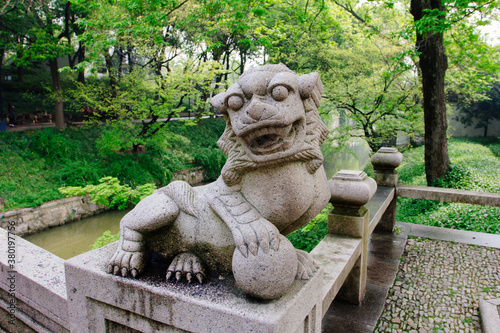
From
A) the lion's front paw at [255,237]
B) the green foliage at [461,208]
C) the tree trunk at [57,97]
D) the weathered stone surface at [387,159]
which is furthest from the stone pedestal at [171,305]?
the tree trunk at [57,97]

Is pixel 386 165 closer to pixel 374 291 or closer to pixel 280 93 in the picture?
pixel 374 291

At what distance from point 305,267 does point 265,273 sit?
0.48 meters

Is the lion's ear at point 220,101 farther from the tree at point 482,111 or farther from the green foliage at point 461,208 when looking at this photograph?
the tree at point 482,111

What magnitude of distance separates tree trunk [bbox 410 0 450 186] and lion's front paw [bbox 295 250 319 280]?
8019mm

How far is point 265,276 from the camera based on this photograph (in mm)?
1921

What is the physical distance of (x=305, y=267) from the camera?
230cm

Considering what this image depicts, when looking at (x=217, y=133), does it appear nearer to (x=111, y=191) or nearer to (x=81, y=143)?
(x=81, y=143)

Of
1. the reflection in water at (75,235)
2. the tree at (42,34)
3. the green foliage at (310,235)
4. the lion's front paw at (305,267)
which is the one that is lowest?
the reflection in water at (75,235)

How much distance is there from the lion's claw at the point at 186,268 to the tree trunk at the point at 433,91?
8.43 metres

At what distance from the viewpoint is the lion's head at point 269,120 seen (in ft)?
6.96

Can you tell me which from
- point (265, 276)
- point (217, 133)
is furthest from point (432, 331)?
point (217, 133)

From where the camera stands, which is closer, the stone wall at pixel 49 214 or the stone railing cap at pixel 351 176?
the stone railing cap at pixel 351 176

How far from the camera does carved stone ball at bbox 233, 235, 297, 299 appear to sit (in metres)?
1.92

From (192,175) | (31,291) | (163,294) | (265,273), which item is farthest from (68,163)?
(265,273)
